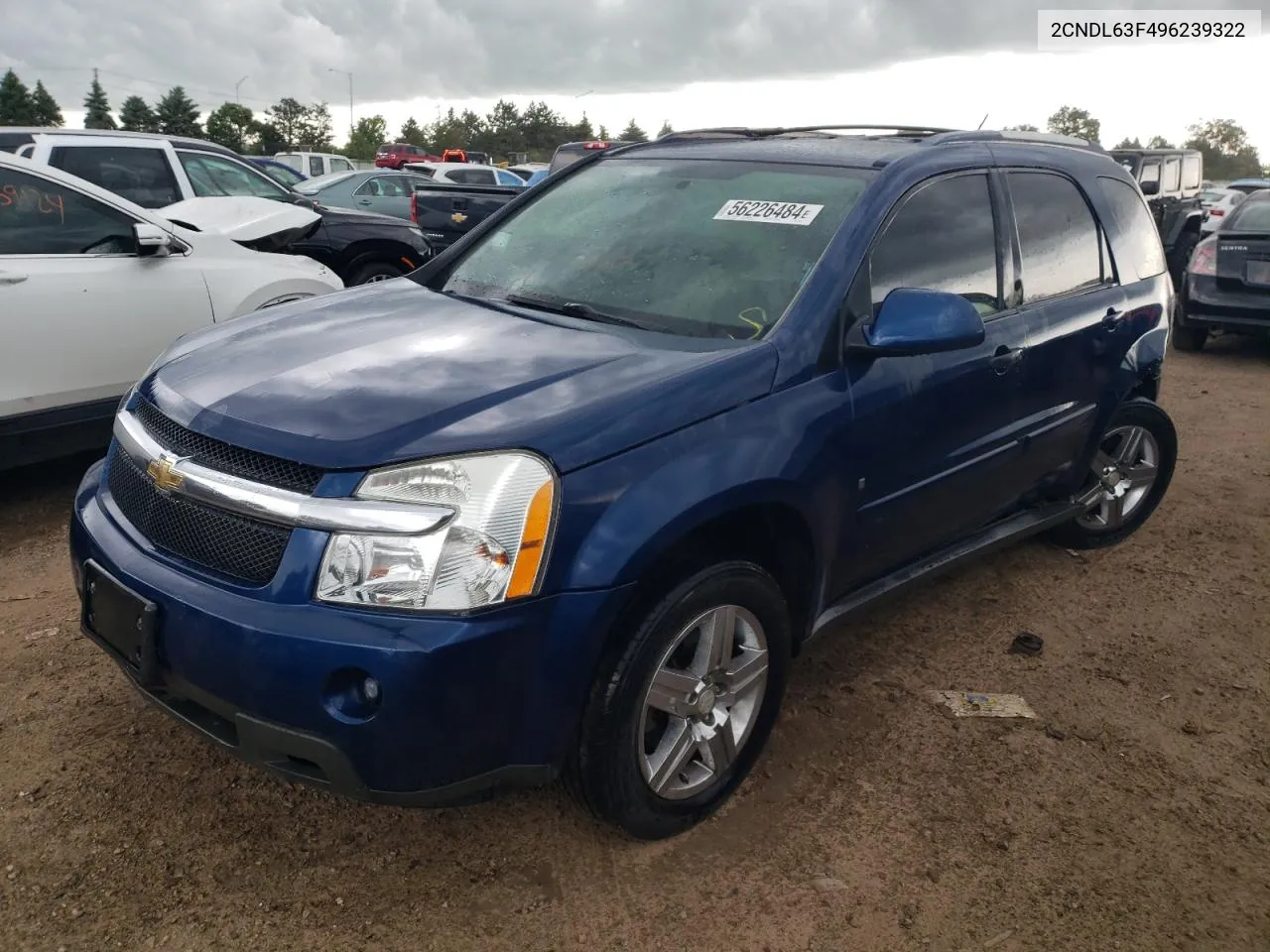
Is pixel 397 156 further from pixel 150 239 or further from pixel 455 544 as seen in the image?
pixel 455 544

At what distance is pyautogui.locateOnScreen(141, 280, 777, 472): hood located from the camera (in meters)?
2.26

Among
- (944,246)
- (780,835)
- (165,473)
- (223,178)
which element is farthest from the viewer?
(223,178)

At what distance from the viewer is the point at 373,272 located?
7.90m

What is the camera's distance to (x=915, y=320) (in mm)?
2836

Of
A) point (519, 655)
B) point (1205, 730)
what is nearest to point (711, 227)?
point (519, 655)

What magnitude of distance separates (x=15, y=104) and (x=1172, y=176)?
81.6m

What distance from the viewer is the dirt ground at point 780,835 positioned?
2418 millimetres

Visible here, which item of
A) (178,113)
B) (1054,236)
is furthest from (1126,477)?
(178,113)

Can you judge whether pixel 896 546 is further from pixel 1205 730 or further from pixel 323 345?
pixel 323 345

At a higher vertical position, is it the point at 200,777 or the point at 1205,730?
the point at 200,777

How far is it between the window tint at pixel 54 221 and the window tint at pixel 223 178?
3.43 metres

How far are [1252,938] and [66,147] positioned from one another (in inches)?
332

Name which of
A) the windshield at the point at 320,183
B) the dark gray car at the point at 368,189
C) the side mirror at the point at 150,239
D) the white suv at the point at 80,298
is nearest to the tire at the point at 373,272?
the white suv at the point at 80,298

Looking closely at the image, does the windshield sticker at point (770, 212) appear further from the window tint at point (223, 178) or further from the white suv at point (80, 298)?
the window tint at point (223, 178)
